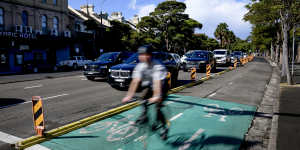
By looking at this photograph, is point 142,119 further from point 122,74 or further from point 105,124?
point 122,74

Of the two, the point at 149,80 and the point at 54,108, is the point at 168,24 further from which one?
the point at 149,80

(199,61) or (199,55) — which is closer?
(199,61)

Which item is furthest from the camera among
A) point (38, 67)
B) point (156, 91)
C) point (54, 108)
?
point (38, 67)

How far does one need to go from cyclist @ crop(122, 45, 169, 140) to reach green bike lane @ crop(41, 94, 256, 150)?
0.30m

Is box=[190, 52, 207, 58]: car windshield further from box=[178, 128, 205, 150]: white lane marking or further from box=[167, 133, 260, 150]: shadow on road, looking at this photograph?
box=[167, 133, 260, 150]: shadow on road


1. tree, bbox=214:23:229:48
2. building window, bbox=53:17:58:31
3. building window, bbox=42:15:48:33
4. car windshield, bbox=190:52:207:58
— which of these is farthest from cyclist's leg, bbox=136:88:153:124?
tree, bbox=214:23:229:48

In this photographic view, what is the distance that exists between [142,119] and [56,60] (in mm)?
34716

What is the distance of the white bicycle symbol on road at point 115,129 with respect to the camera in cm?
527

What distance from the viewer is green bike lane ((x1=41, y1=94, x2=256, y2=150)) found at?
4777 mm

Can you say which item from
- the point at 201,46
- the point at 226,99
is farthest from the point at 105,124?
the point at 201,46

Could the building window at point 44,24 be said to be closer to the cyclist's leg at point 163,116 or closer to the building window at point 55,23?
the building window at point 55,23

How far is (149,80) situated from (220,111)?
158 inches

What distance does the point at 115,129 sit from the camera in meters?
5.71

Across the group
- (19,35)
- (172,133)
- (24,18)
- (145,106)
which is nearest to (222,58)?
(19,35)
